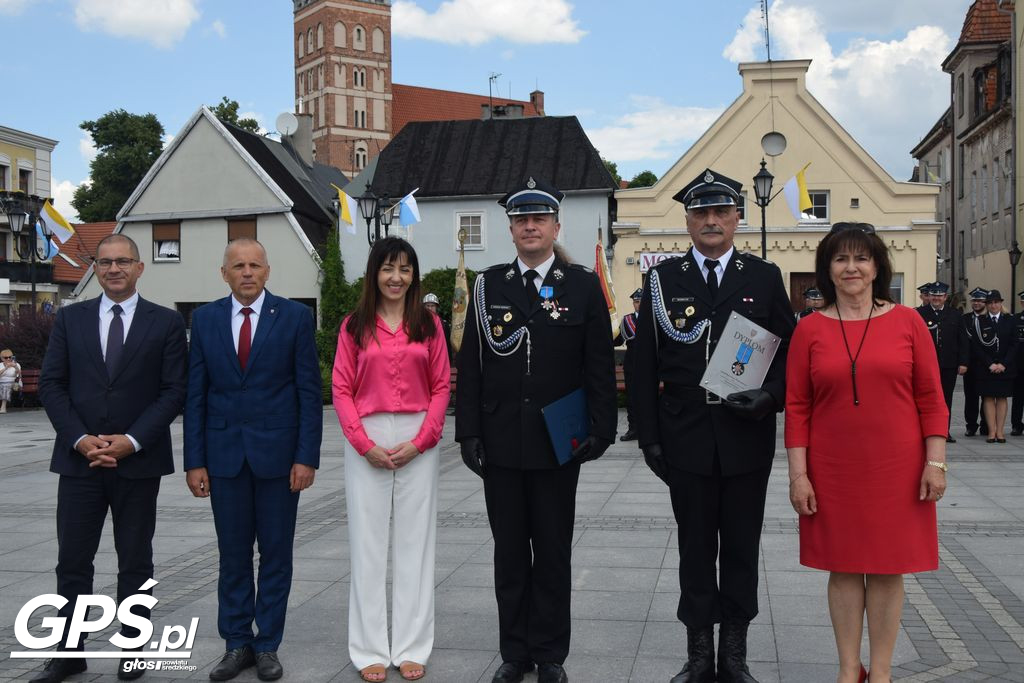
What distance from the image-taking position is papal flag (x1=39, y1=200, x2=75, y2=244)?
26.0 metres

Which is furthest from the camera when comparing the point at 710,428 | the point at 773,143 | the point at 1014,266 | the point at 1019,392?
the point at 773,143

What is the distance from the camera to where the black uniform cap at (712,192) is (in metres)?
4.72

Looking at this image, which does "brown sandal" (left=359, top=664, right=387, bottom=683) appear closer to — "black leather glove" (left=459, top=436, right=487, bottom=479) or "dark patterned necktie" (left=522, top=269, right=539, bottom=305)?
"black leather glove" (left=459, top=436, right=487, bottom=479)

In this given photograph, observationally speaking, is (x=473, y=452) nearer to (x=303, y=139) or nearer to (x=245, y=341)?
(x=245, y=341)

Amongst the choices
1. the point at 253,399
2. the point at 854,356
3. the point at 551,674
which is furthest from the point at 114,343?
the point at 854,356

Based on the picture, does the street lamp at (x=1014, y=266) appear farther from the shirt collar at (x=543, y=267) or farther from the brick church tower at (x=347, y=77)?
the brick church tower at (x=347, y=77)

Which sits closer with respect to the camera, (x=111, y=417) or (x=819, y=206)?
(x=111, y=417)

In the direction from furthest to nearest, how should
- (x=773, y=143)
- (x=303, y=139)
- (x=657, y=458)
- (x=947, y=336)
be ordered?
(x=303, y=139) < (x=773, y=143) < (x=947, y=336) < (x=657, y=458)

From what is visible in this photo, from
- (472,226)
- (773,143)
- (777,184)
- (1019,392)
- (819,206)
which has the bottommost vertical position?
(1019,392)

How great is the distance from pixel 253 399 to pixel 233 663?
50.6 inches

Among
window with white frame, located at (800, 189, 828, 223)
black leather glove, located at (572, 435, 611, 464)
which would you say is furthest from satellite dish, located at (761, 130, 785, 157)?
black leather glove, located at (572, 435, 611, 464)

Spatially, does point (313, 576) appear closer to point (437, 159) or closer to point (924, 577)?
point (924, 577)

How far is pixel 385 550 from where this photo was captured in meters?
5.07

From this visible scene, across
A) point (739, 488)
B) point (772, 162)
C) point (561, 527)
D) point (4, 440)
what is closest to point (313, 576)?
point (561, 527)
